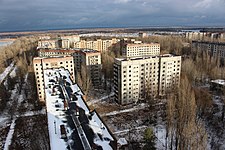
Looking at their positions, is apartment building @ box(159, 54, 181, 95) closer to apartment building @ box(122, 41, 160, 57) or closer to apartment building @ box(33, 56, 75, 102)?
apartment building @ box(33, 56, 75, 102)

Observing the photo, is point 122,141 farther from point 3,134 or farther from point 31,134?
point 3,134

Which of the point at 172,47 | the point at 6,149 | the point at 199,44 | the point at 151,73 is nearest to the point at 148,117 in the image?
the point at 151,73

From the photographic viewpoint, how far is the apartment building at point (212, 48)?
46.6 meters

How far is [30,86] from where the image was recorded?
34.2 metres

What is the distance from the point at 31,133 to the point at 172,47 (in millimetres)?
49020

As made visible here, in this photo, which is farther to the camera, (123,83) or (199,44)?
(199,44)

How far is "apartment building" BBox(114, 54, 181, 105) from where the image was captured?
86.2 feet

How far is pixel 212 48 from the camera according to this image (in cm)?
4891

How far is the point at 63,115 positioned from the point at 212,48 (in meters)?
45.6

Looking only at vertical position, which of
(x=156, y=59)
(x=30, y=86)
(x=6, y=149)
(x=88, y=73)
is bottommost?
(x=6, y=149)

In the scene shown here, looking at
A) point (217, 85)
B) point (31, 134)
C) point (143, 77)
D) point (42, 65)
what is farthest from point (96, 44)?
point (31, 134)

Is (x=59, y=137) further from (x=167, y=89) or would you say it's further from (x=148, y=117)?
(x=167, y=89)

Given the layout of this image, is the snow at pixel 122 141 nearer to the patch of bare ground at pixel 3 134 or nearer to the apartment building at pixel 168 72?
the patch of bare ground at pixel 3 134

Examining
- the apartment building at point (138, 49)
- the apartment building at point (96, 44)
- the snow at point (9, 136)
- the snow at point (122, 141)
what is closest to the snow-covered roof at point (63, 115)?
the snow at point (122, 141)
